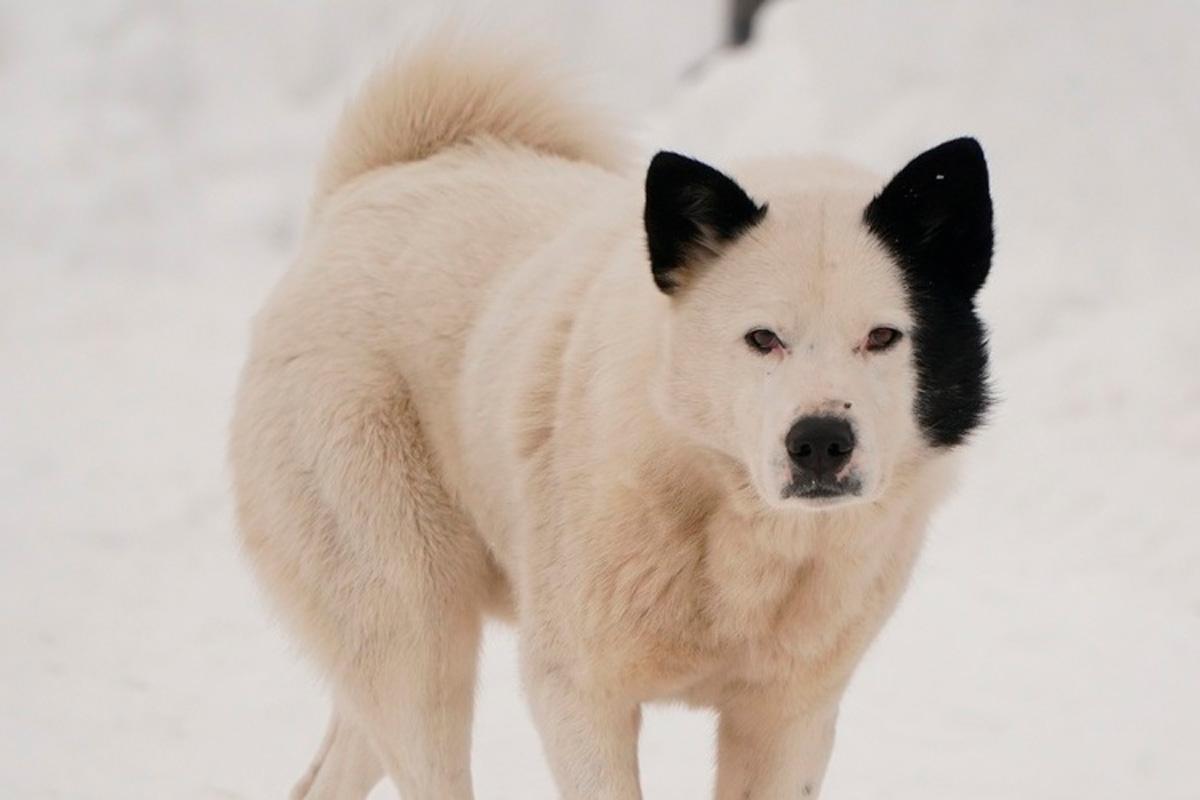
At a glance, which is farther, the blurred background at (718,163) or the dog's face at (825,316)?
the blurred background at (718,163)

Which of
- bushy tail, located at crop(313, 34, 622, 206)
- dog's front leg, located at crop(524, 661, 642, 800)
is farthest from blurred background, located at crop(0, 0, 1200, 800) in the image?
dog's front leg, located at crop(524, 661, 642, 800)

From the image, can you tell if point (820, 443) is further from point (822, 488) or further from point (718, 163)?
point (718, 163)

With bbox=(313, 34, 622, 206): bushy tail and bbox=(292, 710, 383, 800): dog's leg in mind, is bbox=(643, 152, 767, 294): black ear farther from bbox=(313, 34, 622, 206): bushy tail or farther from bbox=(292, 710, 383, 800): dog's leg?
bbox=(292, 710, 383, 800): dog's leg

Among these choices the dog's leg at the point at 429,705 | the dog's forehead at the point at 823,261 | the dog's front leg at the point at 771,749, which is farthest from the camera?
the dog's leg at the point at 429,705

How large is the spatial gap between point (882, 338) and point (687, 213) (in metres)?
0.46

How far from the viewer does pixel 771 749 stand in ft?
12.5

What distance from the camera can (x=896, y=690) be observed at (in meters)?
6.10

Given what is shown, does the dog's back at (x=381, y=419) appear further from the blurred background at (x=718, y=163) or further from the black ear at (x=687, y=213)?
the black ear at (x=687, y=213)

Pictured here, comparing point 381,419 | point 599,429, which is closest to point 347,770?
point 381,419

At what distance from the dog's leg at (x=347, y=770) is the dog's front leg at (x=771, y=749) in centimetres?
123

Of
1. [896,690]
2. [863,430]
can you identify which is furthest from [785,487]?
[896,690]

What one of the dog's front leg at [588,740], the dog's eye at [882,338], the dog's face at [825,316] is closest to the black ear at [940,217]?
the dog's face at [825,316]

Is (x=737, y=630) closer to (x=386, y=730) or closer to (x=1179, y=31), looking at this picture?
(x=386, y=730)

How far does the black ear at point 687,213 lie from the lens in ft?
11.2
